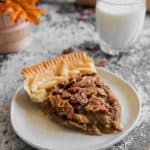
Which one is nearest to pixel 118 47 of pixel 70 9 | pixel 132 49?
pixel 132 49

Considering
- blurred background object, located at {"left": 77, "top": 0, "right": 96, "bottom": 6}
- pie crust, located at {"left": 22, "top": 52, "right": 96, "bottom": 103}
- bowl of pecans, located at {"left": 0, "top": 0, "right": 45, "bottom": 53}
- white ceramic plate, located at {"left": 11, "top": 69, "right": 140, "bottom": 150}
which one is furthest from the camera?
blurred background object, located at {"left": 77, "top": 0, "right": 96, "bottom": 6}

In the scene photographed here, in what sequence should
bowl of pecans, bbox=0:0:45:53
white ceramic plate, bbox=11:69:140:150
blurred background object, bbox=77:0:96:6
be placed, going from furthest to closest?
blurred background object, bbox=77:0:96:6 → bowl of pecans, bbox=0:0:45:53 → white ceramic plate, bbox=11:69:140:150

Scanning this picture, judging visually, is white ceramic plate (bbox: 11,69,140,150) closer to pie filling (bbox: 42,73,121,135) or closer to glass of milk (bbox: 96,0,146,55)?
pie filling (bbox: 42,73,121,135)

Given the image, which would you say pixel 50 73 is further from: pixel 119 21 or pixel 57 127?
pixel 119 21

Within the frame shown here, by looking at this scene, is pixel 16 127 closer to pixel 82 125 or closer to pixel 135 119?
pixel 82 125

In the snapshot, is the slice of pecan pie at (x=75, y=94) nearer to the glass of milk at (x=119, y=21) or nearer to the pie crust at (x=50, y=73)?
the pie crust at (x=50, y=73)

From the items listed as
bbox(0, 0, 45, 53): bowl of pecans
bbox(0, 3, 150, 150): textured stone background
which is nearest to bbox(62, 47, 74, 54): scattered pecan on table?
bbox(0, 3, 150, 150): textured stone background

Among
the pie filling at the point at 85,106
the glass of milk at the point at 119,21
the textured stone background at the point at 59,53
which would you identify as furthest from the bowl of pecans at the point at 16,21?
the pie filling at the point at 85,106
